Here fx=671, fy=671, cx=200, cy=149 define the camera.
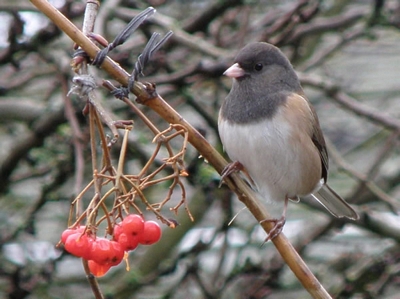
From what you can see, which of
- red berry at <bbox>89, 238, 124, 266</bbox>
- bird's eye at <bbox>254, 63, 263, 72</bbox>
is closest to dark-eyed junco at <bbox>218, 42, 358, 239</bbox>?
bird's eye at <bbox>254, 63, 263, 72</bbox>

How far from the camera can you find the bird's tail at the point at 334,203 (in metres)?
2.88

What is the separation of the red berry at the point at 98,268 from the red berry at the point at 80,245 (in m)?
0.05

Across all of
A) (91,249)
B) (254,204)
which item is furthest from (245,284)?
(91,249)

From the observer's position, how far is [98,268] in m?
1.53

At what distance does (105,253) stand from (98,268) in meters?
0.09

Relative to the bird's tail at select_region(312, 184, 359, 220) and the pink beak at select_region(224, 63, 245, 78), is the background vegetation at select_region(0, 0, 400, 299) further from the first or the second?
the pink beak at select_region(224, 63, 245, 78)

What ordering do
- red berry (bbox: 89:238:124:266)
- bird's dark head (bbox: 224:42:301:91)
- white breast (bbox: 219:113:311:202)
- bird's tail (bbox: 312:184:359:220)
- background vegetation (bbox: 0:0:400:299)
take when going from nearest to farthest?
red berry (bbox: 89:238:124:266) → white breast (bbox: 219:113:311:202) → bird's dark head (bbox: 224:42:301:91) → bird's tail (bbox: 312:184:359:220) → background vegetation (bbox: 0:0:400:299)

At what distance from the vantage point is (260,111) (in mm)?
2504

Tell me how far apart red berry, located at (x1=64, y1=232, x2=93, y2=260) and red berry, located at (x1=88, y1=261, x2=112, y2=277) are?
0.05 metres

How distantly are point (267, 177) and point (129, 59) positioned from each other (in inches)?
A: 45.2

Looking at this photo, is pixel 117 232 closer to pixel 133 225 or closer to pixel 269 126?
pixel 133 225

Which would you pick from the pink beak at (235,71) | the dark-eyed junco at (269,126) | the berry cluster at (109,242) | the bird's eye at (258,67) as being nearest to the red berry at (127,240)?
the berry cluster at (109,242)

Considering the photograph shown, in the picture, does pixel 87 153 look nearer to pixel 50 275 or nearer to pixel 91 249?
pixel 50 275

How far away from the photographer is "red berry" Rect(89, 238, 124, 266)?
146 cm
